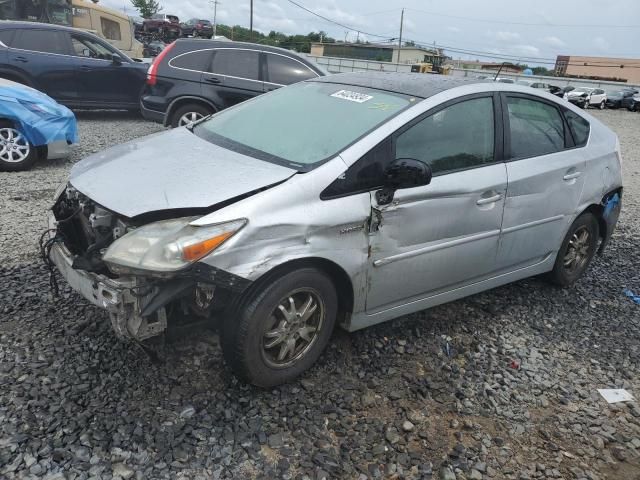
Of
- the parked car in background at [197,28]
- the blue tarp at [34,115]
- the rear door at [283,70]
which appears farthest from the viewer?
the parked car in background at [197,28]

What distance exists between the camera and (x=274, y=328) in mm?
2742

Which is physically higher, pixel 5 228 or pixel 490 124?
pixel 490 124

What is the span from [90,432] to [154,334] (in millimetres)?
516

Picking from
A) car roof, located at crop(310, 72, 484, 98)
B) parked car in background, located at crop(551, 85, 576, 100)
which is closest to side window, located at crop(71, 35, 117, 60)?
car roof, located at crop(310, 72, 484, 98)

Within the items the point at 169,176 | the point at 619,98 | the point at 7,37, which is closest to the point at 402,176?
the point at 169,176

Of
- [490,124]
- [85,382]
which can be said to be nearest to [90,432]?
[85,382]

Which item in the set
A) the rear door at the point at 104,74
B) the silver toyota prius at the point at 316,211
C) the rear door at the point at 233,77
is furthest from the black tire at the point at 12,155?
the silver toyota prius at the point at 316,211

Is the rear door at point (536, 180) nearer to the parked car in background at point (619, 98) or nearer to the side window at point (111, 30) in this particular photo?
the side window at point (111, 30)

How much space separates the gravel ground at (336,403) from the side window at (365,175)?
106 centimetres

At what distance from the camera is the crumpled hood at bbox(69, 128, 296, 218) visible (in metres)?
2.56

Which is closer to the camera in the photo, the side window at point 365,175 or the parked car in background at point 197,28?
the side window at point 365,175

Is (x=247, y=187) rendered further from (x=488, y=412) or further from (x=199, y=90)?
(x=199, y=90)

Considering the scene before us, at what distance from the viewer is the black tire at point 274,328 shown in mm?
2578

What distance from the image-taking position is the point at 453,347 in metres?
3.46
